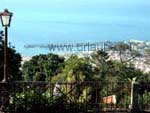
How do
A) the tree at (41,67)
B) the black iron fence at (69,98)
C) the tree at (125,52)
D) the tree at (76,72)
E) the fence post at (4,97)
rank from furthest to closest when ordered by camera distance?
the tree at (125,52)
the tree at (41,67)
the tree at (76,72)
the black iron fence at (69,98)
the fence post at (4,97)

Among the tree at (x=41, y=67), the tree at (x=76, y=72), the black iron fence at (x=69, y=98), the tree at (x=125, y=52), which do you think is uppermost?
the tree at (x=125, y=52)

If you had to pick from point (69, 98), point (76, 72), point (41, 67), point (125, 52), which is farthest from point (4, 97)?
point (125, 52)

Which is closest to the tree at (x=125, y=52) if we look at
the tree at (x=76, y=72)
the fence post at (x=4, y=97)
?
the tree at (x=76, y=72)

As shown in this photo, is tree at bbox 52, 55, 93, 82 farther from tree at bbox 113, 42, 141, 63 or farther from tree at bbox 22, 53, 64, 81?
tree at bbox 113, 42, 141, 63

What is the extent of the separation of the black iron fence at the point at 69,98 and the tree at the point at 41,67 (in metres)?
20.7

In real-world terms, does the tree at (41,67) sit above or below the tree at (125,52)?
below

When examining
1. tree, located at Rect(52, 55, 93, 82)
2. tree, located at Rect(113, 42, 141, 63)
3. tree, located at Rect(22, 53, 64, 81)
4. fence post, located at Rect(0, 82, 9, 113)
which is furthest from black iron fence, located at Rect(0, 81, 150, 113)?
tree, located at Rect(113, 42, 141, 63)

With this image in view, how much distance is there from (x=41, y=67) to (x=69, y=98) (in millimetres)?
26574

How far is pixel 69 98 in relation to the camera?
19219mm

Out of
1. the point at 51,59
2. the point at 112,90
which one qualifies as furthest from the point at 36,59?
the point at 112,90

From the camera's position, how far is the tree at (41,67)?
42.1 metres

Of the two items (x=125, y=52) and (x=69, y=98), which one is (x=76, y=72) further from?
(x=125, y=52)

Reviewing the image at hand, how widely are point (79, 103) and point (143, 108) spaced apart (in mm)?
2094

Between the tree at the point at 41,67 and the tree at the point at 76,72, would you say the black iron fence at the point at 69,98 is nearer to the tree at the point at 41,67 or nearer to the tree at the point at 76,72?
the tree at the point at 76,72
